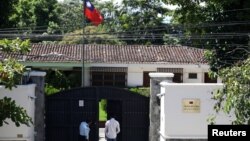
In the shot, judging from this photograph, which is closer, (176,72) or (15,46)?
(15,46)

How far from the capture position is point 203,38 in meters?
25.2

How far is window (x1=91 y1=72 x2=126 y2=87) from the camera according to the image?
123 ft

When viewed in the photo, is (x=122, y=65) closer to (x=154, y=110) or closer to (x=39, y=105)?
(x=154, y=110)

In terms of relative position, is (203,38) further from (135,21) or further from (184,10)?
(135,21)

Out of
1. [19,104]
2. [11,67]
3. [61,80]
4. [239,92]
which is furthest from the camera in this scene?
[61,80]

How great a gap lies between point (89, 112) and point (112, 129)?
3.67ft

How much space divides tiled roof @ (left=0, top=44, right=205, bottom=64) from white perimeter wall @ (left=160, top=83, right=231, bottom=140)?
63.9ft

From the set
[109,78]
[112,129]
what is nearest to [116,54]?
[109,78]

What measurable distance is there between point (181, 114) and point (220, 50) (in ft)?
24.9

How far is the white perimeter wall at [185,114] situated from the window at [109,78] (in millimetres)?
20035

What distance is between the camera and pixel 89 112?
19312 mm

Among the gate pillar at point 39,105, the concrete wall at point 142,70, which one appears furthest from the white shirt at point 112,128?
the concrete wall at point 142,70

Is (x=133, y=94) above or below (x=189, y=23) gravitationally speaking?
below

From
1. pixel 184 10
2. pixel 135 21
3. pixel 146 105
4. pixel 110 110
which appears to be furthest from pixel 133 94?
pixel 135 21
